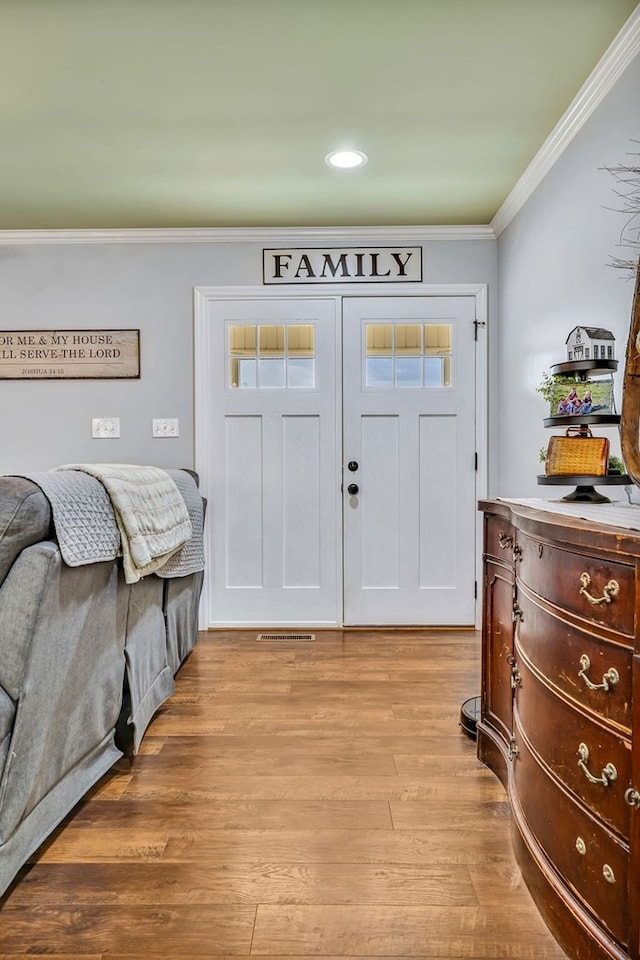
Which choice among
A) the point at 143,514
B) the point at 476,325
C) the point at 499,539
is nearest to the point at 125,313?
the point at 143,514

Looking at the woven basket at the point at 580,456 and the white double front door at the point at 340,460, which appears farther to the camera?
the white double front door at the point at 340,460

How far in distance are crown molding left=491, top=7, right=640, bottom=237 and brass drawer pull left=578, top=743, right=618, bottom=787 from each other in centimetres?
201

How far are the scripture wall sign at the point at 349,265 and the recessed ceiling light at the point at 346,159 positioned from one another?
738 mm

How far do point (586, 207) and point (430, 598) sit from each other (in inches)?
86.0

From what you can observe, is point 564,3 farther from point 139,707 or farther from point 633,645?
point 139,707

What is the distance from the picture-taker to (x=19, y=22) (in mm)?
1751

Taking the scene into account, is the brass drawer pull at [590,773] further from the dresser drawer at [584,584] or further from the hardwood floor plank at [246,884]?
the hardwood floor plank at [246,884]

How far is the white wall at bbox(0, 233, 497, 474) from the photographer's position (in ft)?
11.1

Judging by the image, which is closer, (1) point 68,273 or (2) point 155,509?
(2) point 155,509

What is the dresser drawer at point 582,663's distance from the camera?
101 cm

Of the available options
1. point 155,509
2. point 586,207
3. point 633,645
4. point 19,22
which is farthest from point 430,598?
point 19,22

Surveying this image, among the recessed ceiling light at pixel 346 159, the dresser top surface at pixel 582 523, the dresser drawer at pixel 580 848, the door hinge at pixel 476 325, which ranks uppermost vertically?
the recessed ceiling light at pixel 346 159

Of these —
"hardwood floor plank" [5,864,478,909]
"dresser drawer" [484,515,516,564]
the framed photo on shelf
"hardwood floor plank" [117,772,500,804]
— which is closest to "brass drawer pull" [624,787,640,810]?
"hardwood floor plank" [5,864,478,909]

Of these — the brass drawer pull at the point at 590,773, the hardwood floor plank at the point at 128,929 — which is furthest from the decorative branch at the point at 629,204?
the hardwood floor plank at the point at 128,929
